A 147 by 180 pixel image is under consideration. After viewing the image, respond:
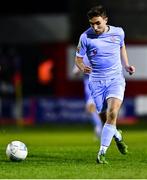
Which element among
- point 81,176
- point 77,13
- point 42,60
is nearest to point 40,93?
point 42,60

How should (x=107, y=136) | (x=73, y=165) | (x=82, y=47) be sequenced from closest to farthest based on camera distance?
(x=73, y=165), (x=107, y=136), (x=82, y=47)

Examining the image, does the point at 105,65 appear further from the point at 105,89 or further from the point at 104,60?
the point at 105,89

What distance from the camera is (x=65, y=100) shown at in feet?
109

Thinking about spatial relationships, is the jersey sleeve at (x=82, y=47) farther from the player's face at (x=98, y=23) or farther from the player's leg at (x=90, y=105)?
the player's leg at (x=90, y=105)

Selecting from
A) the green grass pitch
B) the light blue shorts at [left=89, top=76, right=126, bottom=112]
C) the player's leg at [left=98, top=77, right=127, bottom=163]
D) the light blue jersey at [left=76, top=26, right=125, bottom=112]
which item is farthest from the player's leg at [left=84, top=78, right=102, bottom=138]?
the player's leg at [left=98, top=77, right=127, bottom=163]

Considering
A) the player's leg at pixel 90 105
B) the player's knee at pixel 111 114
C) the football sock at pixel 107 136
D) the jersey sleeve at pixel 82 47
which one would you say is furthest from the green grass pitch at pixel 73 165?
the player's leg at pixel 90 105

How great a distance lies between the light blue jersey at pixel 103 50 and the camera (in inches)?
550

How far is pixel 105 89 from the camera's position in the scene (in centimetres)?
1410

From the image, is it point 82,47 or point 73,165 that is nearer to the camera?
point 73,165

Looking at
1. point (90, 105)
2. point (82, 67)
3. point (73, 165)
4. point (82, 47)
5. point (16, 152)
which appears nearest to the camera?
point (73, 165)

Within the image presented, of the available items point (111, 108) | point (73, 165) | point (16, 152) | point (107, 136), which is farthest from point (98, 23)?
point (16, 152)

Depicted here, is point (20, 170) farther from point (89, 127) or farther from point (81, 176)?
point (89, 127)

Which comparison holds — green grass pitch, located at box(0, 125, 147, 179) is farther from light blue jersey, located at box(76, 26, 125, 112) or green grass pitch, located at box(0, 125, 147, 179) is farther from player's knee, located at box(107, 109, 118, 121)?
light blue jersey, located at box(76, 26, 125, 112)

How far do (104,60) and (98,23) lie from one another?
74 cm
